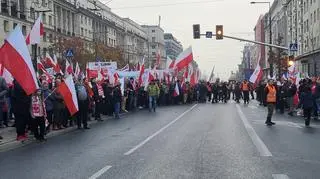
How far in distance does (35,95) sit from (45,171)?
199 inches

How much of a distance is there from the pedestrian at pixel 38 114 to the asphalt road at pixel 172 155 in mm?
375

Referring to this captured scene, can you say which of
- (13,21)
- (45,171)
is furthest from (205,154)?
(13,21)

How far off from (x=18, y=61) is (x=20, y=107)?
1421mm

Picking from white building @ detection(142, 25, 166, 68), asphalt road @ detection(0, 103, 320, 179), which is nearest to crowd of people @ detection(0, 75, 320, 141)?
asphalt road @ detection(0, 103, 320, 179)

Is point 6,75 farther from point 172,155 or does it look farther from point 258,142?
point 258,142

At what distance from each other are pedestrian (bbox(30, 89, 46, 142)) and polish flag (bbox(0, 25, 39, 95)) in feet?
2.85

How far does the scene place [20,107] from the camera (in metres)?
14.4

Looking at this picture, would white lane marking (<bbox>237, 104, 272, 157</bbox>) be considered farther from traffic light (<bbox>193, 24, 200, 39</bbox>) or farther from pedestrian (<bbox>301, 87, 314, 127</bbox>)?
traffic light (<bbox>193, 24, 200, 39</bbox>)

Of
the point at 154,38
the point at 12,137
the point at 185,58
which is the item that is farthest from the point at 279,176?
the point at 154,38

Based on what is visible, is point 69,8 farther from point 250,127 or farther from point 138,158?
point 138,158

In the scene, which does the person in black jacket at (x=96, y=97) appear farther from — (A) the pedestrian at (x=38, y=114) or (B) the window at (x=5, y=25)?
(B) the window at (x=5, y=25)

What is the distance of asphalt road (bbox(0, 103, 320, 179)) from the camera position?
9477 mm

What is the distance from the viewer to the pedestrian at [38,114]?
47.8 ft

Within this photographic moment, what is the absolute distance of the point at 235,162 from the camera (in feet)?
34.6
